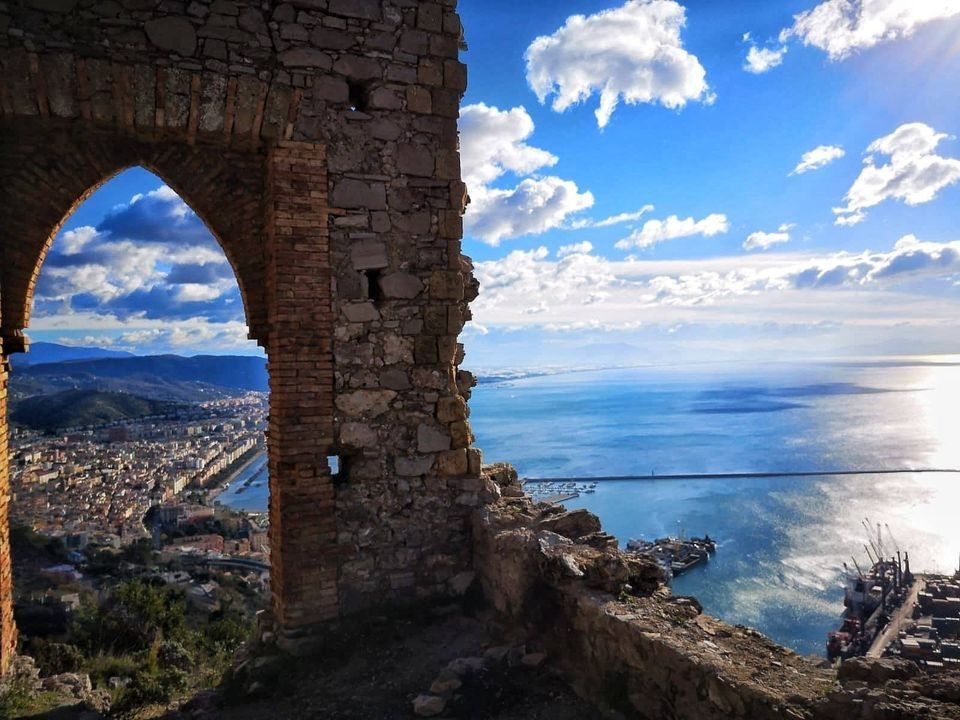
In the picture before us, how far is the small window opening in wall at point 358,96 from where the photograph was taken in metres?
5.23

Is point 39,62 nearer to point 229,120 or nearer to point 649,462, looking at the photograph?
point 229,120

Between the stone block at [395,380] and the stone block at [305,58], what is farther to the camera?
the stone block at [395,380]

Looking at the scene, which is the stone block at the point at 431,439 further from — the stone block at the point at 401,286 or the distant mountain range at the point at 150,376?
the distant mountain range at the point at 150,376

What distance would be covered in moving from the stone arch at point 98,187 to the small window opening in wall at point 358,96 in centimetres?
90

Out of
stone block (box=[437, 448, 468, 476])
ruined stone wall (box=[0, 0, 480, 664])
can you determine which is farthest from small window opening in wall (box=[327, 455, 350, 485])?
stone block (box=[437, 448, 468, 476])

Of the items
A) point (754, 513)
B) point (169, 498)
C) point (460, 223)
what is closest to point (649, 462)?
point (754, 513)

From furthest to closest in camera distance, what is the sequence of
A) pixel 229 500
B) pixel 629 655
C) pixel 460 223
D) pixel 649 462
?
pixel 649 462 < pixel 229 500 < pixel 460 223 < pixel 629 655

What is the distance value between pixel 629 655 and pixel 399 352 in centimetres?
286

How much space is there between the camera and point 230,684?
4.73 m

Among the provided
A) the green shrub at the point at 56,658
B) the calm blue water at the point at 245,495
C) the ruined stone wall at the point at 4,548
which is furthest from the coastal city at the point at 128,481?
the ruined stone wall at the point at 4,548

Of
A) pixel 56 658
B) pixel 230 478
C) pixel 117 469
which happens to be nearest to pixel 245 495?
pixel 230 478

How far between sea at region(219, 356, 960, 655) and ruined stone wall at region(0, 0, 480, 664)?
2243 cm

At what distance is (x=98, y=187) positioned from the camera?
5.07 m

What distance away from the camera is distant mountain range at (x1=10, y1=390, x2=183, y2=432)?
115 feet
